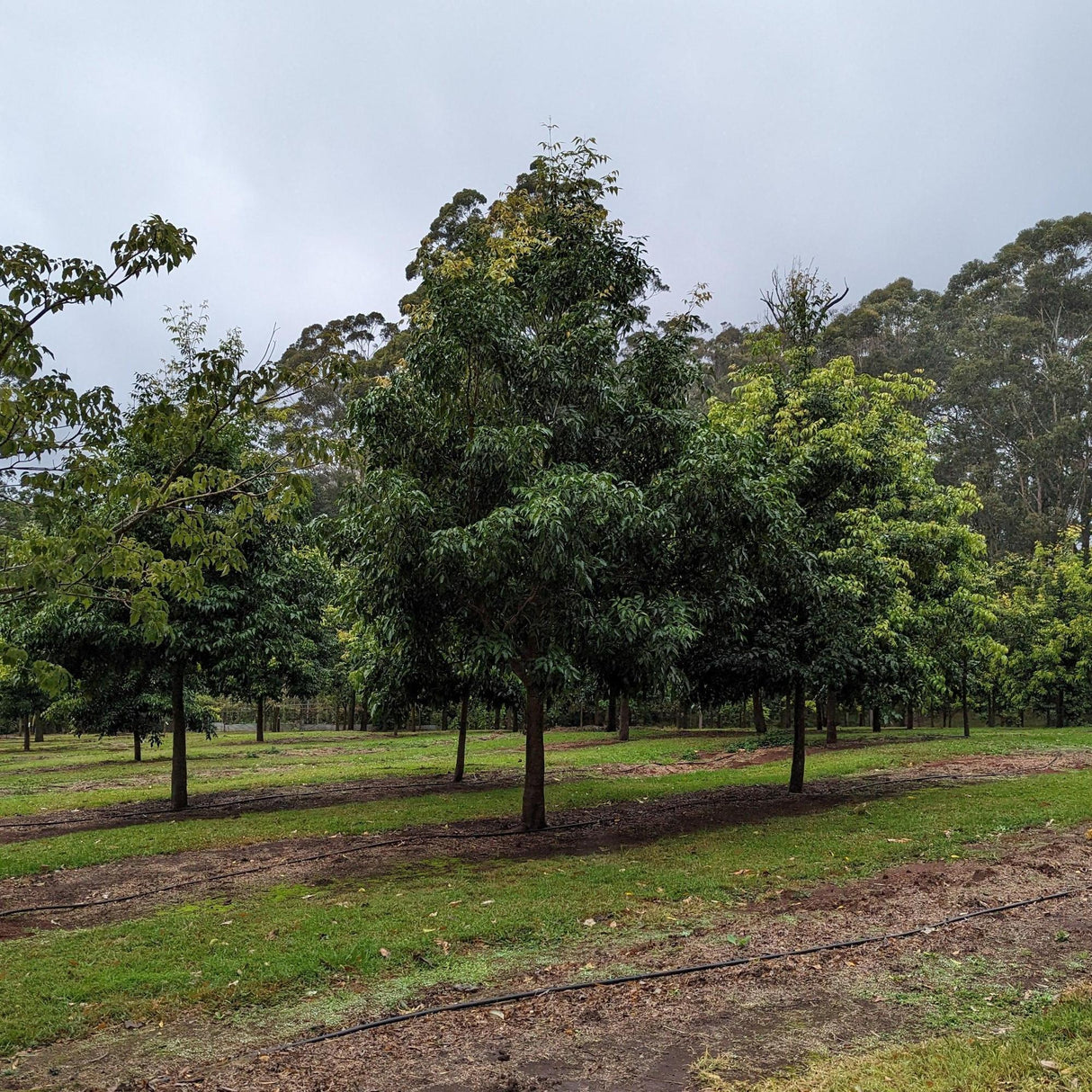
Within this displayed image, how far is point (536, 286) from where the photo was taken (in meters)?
12.3

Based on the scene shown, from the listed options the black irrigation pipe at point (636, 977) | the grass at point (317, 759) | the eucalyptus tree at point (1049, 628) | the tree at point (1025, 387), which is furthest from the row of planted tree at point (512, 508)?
the tree at point (1025, 387)

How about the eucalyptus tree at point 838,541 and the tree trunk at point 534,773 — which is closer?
the tree trunk at point 534,773

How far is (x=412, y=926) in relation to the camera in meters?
7.57

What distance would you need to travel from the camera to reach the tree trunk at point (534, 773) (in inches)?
473

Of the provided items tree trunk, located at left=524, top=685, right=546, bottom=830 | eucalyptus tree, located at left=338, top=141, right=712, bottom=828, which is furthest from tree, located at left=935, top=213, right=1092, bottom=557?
tree trunk, located at left=524, top=685, right=546, bottom=830

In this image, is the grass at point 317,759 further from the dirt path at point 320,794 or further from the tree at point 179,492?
the tree at point 179,492

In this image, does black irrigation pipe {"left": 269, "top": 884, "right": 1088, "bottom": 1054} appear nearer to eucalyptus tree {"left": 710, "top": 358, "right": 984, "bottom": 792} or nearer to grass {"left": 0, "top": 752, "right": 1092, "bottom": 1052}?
grass {"left": 0, "top": 752, "right": 1092, "bottom": 1052}

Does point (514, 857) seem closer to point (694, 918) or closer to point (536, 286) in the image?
point (694, 918)

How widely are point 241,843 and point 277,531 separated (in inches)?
220

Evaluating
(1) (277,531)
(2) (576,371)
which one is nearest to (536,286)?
(2) (576,371)

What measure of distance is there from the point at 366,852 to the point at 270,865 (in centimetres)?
125

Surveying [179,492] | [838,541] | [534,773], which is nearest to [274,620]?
[534,773]

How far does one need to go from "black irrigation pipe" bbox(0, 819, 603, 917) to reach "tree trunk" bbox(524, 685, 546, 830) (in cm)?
18

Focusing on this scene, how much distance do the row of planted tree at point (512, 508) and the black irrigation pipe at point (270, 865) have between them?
636 mm
